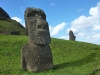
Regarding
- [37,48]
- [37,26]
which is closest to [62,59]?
[37,48]

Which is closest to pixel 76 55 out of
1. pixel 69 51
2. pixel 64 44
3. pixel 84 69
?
pixel 69 51

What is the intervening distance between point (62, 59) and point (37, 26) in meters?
6.03

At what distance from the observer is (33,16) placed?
658 inches

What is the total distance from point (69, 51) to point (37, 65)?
29.8 feet

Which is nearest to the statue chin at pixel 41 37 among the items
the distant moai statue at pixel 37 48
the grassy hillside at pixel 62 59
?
the distant moai statue at pixel 37 48

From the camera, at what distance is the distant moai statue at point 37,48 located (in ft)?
51.1

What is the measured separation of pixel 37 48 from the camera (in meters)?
15.8

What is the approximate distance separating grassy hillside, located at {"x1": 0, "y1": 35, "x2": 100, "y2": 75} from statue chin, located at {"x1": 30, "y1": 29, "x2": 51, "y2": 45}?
2092 mm

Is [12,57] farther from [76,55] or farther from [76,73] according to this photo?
[76,73]

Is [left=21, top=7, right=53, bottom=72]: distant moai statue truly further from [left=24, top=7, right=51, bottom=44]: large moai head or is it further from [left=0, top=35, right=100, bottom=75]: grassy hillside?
[left=0, top=35, right=100, bottom=75]: grassy hillside

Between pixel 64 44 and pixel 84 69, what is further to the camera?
pixel 64 44

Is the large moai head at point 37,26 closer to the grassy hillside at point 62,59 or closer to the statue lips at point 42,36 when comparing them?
the statue lips at point 42,36

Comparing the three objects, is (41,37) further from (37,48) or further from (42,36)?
(37,48)

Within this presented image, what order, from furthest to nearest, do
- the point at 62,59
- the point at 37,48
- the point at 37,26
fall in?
1. the point at 62,59
2. the point at 37,26
3. the point at 37,48
